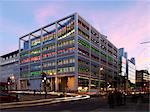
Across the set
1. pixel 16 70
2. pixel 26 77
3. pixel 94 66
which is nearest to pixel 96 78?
pixel 94 66

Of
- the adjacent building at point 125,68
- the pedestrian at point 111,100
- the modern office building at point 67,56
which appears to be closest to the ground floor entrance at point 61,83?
the modern office building at point 67,56

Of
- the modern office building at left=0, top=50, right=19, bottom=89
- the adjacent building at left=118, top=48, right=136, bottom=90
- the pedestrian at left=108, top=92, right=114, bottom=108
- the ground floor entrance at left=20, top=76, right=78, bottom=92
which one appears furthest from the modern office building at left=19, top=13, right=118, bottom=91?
the pedestrian at left=108, top=92, right=114, bottom=108

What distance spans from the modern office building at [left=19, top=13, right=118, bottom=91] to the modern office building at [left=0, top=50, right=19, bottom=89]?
997 centimetres

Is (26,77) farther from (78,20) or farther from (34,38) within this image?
(78,20)

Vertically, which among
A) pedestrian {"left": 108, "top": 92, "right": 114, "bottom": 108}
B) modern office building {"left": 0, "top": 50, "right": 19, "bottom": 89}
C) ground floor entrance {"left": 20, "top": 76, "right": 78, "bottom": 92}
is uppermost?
modern office building {"left": 0, "top": 50, "right": 19, "bottom": 89}

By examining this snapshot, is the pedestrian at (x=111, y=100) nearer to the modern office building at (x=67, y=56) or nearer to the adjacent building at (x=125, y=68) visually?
the modern office building at (x=67, y=56)

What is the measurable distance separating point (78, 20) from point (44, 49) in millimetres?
23385

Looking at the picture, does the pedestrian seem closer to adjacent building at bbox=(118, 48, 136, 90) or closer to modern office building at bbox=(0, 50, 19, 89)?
modern office building at bbox=(0, 50, 19, 89)

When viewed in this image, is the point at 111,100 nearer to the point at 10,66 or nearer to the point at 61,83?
the point at 61,83

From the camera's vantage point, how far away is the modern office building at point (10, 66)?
139 m

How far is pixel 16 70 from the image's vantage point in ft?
462

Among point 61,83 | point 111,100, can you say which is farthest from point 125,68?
point 111,100

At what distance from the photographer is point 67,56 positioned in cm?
9756

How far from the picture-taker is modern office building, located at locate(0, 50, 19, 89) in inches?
5489
